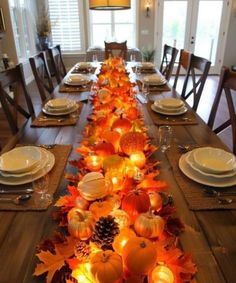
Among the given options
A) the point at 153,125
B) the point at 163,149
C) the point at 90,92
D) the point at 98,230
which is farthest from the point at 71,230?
the point at 90,92

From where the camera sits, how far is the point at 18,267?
25.3 inches

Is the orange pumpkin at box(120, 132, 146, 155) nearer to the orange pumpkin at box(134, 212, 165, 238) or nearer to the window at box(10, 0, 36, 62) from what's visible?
the orange pumpkin at box(134, 212, 165, 238)

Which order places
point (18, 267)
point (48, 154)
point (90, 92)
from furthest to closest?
point (90, 92) < point (48, 154) < point (18, 267)

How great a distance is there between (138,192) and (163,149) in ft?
1.69

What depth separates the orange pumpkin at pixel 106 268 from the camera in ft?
1.63

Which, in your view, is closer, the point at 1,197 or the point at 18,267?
the point at 18,267

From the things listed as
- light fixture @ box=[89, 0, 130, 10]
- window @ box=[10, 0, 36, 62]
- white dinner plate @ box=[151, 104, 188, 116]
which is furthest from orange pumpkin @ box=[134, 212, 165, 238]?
window @ box=[10, 0, 36, 62]

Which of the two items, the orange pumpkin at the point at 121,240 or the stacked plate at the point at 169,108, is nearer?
the orange pumpkin at the point at 121,240

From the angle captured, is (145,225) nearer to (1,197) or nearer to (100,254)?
(100,254)

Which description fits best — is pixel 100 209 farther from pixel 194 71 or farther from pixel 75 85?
pixel 194 71

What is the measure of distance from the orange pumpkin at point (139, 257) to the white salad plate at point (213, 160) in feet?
1.64

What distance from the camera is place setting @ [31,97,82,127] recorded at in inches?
59.4

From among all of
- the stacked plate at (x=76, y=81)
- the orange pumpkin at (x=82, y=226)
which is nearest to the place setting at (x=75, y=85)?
the stacked plate at (x=76, y=81)

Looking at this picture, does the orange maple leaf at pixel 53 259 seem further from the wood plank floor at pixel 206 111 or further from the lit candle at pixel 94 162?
the wood plank floor at pixel 206 111
